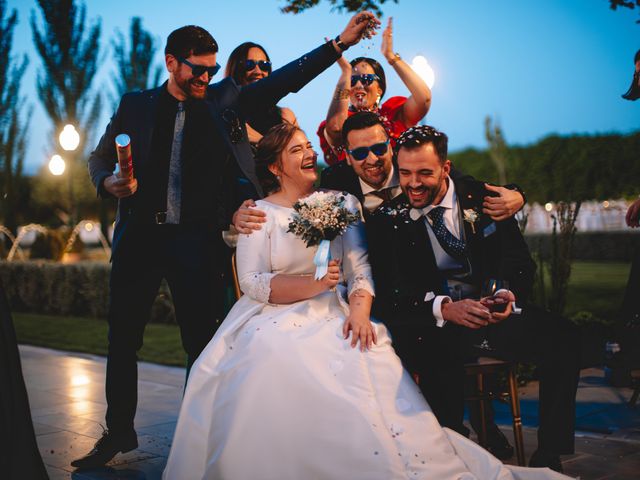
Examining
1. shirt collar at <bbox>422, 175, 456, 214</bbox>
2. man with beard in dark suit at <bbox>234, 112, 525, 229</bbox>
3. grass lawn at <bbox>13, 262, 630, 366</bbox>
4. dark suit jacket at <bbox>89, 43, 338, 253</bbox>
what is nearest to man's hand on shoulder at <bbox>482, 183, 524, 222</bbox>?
man with beard in dark suit at <bbox>234, 112, 525, 229</bbox>

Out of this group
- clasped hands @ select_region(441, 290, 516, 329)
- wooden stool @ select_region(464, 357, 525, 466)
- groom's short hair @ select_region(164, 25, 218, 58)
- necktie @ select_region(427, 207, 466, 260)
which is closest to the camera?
clasped hands @ select_region(441, 290, 516, 329)

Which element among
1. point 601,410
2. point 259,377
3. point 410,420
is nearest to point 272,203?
point 259,377

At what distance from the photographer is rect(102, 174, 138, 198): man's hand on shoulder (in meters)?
4.39

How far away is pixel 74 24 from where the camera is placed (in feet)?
97.9

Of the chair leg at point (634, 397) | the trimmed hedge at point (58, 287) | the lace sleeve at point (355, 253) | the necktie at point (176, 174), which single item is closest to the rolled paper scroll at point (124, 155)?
the necktie at point (176, 174)

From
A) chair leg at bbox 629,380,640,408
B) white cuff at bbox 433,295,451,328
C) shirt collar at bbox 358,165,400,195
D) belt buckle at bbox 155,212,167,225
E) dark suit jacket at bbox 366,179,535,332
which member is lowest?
chair leg at bbox 629,380,640,408

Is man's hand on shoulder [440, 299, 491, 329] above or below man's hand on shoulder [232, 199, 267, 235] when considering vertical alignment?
below

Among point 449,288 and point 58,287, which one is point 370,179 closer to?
point 449,288

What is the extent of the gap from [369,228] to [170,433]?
235cm

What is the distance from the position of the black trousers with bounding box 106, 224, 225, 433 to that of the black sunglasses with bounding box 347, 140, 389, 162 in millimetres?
1029

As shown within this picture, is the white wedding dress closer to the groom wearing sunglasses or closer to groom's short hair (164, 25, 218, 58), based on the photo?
the groom wearing sunglasses

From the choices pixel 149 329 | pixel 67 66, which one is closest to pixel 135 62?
pixel 67 66

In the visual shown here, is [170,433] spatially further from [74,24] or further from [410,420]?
[74,24]

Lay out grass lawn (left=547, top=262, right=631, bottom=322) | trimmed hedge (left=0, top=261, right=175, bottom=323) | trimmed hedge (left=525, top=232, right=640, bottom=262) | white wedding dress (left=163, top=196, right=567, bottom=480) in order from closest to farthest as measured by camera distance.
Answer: white wedding dress (left=163, top=196, right=567, bottom=480) < grass lawn (left=547, top=262, right=631, bottom=322) < trimmed hedge (left=0, top=261, right=175, bottom=323) < trimmed hedge (left=525, top=232, right=640, bottom=262)
